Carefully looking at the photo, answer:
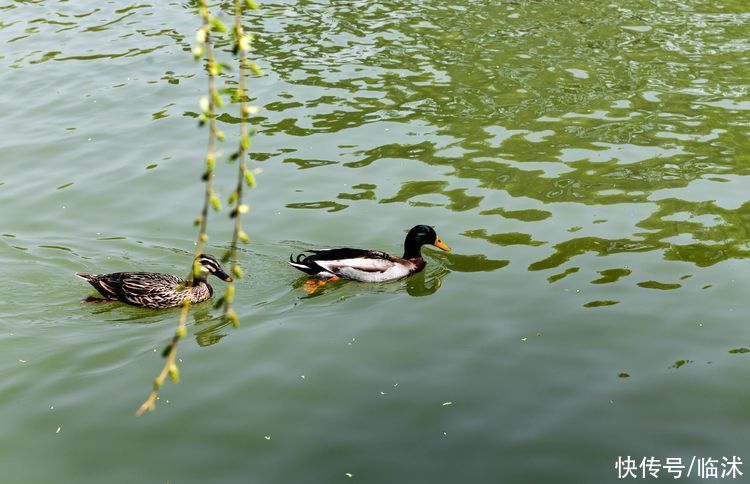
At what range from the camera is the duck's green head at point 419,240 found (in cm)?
1243

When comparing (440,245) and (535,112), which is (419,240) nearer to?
(440,245)

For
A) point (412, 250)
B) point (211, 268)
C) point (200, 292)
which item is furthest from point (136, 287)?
point (412, 250)

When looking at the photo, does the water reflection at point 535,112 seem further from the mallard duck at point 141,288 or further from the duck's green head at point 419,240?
the mallard duck at point 141,288

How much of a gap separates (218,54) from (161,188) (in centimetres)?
648

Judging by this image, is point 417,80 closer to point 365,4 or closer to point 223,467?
point 365,4

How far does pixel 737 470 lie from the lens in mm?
8031

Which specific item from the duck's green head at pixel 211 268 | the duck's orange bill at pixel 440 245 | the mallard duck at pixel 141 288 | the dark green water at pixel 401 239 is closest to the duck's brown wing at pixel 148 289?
the mallard duck at pixel 141 288

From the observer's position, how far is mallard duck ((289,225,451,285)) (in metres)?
12.1

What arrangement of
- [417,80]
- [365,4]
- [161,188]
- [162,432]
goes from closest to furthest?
[162,432]
[161,188]
[417,80]
[365,4]

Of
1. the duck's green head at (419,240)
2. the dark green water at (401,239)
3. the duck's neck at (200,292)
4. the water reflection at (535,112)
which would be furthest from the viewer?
the water reflection at (535,112)

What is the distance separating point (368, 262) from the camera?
12203mm

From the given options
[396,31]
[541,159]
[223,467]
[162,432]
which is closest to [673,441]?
[223,467]

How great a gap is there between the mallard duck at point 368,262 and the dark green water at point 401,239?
29cm

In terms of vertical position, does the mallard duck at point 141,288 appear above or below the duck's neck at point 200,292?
above
